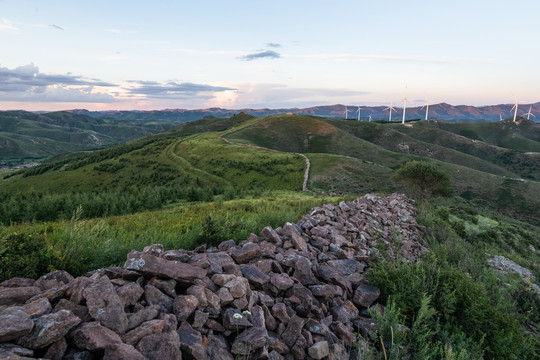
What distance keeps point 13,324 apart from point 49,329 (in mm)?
361

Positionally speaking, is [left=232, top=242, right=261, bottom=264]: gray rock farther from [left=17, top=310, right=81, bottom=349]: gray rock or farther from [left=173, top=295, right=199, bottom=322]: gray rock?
[left=17, top=310, right=81, bottom=349]: gray rock

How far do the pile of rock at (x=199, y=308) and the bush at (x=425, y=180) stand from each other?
33715mm

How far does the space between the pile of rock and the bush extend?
111 ft

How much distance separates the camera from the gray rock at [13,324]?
3.08 meters

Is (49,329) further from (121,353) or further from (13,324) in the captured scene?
(121,353)

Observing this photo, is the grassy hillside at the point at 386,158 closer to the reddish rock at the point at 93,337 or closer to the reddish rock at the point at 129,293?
the reddish rock at the point at 129,293

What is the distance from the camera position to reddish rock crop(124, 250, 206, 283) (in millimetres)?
4962

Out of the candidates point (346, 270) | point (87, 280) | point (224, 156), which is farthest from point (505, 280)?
point (224, 156)

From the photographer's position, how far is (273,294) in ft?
19.7

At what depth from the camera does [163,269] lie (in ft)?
16.6

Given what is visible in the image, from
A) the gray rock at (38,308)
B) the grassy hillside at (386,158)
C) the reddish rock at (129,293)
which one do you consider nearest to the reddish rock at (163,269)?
the reddish rock at (129,293)

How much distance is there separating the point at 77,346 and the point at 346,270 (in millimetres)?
6234

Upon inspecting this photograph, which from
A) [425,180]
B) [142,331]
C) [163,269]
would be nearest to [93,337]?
[142,331]

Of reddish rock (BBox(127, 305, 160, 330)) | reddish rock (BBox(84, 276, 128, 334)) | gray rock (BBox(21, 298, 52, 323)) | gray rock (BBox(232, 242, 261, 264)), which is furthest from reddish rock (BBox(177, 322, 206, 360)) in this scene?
gray rock (BBox(232, 242, 261, 264))
